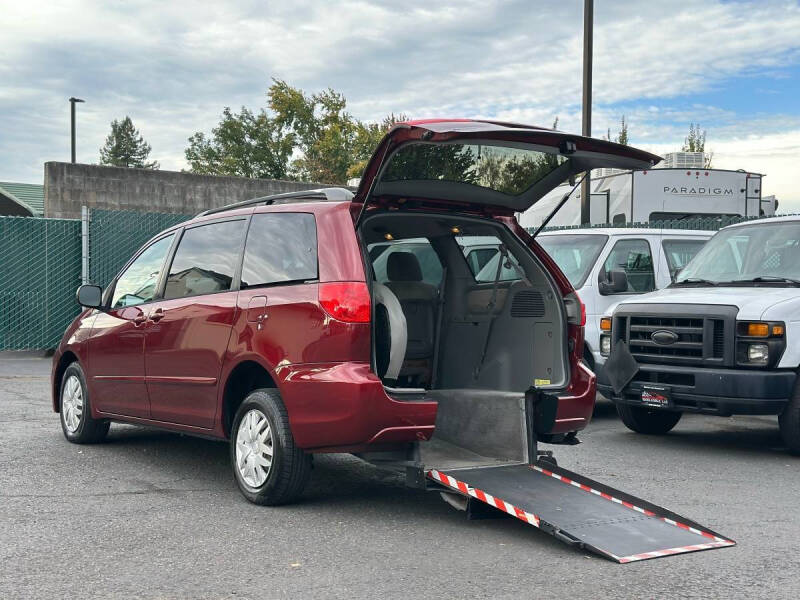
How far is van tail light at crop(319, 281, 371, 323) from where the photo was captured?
5738 mm

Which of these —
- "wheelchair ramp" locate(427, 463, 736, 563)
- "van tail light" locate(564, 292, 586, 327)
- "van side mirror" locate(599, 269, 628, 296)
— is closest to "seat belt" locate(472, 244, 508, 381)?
"van tail light" locate(564, 292, 586, 327)

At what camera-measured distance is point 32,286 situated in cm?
1608

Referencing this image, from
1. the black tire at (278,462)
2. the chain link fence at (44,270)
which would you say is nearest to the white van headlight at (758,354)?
the black tire at (278,462)

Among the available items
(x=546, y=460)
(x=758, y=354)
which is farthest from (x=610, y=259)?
(x=546, y=460)

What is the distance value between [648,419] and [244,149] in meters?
58.8

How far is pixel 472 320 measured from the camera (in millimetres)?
7039

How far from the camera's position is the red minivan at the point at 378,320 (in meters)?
5.78

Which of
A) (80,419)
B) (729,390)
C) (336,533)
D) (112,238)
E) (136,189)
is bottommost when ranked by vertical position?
(336,533)

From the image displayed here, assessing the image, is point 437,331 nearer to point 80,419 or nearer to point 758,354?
point 758,354

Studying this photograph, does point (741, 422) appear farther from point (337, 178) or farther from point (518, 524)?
point (337, 178)

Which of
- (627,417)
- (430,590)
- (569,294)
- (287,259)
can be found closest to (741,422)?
(627,417)

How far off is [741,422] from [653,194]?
6.03 metres

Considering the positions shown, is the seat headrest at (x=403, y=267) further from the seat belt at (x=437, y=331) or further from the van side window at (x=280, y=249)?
the van side window at (x=280, y=249)

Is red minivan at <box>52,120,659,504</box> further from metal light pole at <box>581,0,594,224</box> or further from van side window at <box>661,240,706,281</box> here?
metal light pole at <box>581,0,594,224</box>
